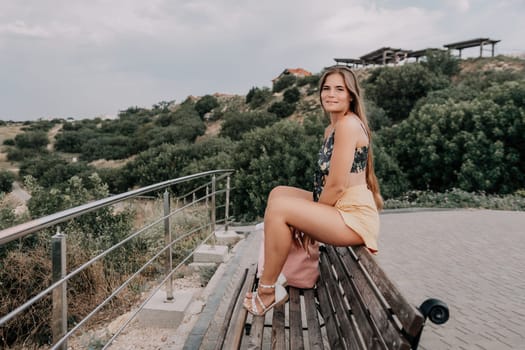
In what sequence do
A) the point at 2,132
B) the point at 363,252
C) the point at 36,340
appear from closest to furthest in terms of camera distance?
the point at 363,252 < the point at 36,340 < the point at 2,132

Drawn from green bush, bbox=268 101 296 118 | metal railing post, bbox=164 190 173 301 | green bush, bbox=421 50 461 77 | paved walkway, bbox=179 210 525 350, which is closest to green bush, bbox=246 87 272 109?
green bush, bbox=268 101 296 118

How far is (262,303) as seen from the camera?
97.0 inches

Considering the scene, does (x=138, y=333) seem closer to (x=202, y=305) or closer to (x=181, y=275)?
(x=202, y=305)

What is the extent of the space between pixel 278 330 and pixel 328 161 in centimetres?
111

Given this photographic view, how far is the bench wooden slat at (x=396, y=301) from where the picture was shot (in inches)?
48.8

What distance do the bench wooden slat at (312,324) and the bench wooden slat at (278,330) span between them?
5.2 inches

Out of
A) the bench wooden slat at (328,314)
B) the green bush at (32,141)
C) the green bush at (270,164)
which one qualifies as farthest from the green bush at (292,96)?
the bench wooden slat at (328,314)

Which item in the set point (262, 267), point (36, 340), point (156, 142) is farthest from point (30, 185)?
point (156, 142)

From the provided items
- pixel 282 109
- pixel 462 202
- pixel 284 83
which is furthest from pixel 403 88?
pixel 462 202

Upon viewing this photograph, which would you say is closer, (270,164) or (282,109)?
(270,164)

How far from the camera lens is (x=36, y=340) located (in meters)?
4.54

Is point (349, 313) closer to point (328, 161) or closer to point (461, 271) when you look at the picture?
point (328, 161)

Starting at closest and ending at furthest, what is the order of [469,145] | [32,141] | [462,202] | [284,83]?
[462,202] < [469,145] < [32,141] < [284,83]

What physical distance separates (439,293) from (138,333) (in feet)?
9.53
